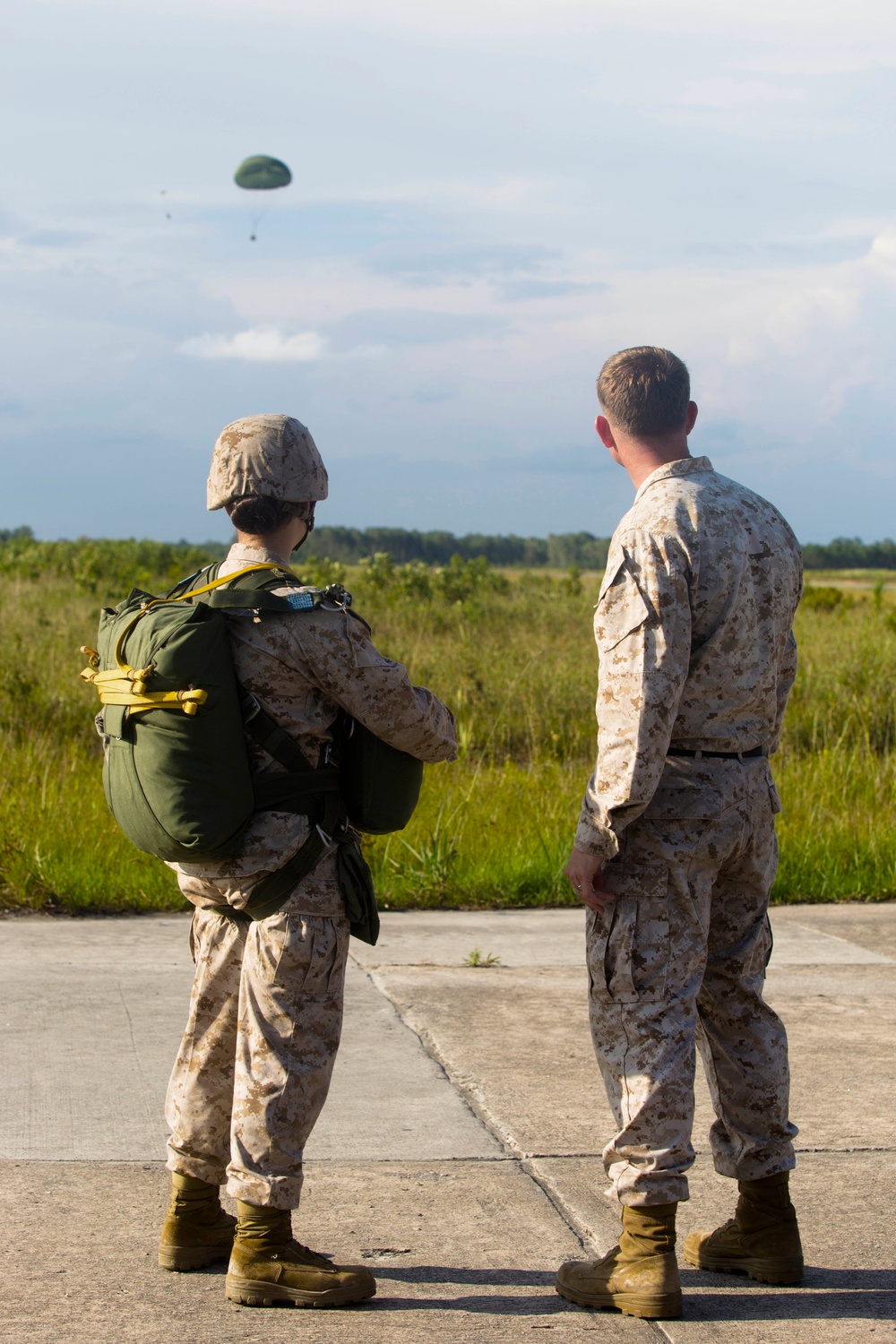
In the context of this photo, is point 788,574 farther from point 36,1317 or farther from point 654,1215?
point 36,1317

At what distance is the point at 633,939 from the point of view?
2.89m

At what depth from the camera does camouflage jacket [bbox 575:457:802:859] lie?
2842 millimetres

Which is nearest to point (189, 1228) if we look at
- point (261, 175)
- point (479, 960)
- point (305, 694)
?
point (305, 694)

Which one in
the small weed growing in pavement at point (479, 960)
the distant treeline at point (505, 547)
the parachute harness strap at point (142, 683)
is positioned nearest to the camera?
the parachute harness strap at point (142, 683)

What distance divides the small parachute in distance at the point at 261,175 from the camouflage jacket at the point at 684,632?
25.9m

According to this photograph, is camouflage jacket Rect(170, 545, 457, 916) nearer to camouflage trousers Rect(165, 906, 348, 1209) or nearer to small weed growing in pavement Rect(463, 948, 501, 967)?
camouflage trousers Rect(165, 906, 348, 1209)

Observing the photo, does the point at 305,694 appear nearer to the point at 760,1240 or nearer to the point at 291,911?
the point at 291,911

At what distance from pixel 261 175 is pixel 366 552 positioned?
44.6 ft

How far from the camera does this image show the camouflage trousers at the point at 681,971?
287 cm

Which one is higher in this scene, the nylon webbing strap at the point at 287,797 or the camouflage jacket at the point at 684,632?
the camouflage jacket at the point at 684,632

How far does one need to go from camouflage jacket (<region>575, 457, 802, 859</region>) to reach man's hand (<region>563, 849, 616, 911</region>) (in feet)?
0.09

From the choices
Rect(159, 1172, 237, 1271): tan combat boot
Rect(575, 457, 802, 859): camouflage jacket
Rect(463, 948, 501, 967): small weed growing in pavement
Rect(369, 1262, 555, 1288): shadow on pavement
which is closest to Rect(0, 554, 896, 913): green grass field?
Rect(463, 948, 501, 967): small weed growing in pavement

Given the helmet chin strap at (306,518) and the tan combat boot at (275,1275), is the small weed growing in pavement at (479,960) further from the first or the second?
the helmet chin strap at (306,518)

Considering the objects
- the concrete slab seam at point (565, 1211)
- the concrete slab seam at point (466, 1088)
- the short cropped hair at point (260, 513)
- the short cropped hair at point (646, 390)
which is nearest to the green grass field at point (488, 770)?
the concrete slab seam at point (466, 1088)
